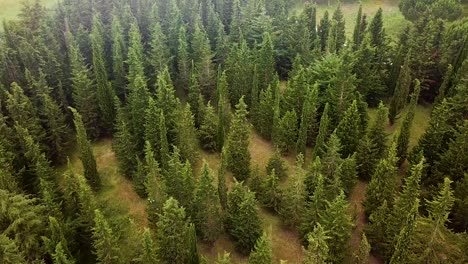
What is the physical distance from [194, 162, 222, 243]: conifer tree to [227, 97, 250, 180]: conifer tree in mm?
7911

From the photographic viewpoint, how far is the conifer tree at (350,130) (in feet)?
152

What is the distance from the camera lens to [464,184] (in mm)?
38500

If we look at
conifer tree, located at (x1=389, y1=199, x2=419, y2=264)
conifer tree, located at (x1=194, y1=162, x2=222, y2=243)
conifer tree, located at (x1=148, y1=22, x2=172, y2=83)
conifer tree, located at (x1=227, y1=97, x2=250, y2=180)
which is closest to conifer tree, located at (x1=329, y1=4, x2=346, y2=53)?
conifer tree, located at (x1=148, y1=22, x2=172, y2=83)

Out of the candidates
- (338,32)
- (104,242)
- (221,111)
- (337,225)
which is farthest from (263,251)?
(338,32)

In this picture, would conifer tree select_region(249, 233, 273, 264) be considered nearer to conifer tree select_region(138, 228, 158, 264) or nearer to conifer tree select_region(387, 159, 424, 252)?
conifer tree select_region(138, 228, 158, 264)

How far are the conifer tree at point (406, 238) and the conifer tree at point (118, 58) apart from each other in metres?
41.2

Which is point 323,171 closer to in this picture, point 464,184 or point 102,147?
point 464,184

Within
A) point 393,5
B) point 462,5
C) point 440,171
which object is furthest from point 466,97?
point 393,5

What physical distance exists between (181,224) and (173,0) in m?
43.5

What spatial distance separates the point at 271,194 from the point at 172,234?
12.5m

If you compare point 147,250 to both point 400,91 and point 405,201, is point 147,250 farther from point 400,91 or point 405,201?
point 400,91

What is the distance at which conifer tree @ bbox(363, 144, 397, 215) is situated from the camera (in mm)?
38219

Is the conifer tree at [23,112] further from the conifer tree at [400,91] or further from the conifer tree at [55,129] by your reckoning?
the conifer tree at [400,91]

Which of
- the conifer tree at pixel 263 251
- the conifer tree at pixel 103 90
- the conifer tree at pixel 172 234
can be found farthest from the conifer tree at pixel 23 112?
the conifer tree at pixel 263 251
